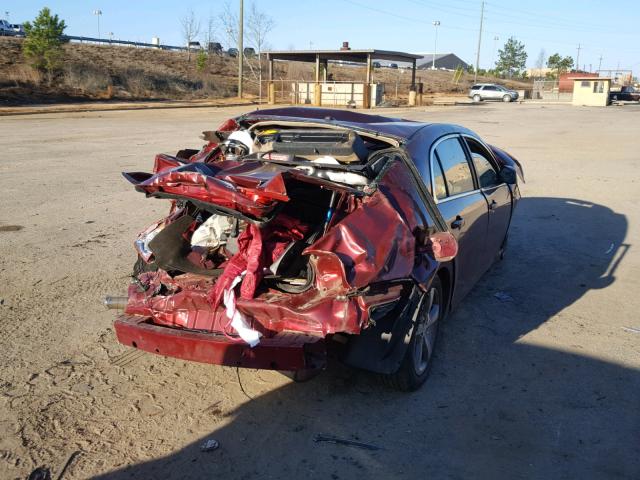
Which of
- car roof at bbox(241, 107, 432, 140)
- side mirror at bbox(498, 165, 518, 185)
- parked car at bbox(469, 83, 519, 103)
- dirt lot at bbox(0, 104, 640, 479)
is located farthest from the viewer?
parked car at bbox(469, 83, 519, 103)

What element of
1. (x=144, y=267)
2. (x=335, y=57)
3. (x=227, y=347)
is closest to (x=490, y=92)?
(x=335, y=57)

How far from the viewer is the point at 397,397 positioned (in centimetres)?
397

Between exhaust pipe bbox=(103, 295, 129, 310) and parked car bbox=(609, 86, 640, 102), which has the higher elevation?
parked car bbox=(609, 86, 640, 102)

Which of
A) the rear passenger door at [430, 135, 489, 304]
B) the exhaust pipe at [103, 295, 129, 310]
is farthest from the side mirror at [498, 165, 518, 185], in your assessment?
the exhaust pipe at [103, 295, 129, 310]

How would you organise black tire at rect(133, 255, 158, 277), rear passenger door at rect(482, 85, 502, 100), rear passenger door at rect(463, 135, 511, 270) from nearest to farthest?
black tire at rect(133, 255, 158, 277), rear passenger door at rect(463, 135, 511, 270), rear passenger door at rect(482, 85, 502, 100)

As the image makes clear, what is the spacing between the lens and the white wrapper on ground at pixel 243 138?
15.7ft

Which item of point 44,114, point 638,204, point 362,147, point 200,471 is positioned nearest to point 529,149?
point 638,204

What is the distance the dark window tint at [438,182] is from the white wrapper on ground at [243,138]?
141 centimetres

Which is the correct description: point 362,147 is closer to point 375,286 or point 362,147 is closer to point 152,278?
point 375,286

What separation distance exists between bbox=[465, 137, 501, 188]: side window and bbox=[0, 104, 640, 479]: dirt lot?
1.08 meters

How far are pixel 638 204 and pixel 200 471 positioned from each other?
954cm

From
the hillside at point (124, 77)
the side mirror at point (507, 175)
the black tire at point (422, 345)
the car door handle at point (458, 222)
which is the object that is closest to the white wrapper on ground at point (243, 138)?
the car door handle at point (458, 222)

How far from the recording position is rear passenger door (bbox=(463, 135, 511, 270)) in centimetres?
554

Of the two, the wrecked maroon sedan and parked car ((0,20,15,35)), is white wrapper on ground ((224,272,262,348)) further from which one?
parked car ((0,20,15,35))
